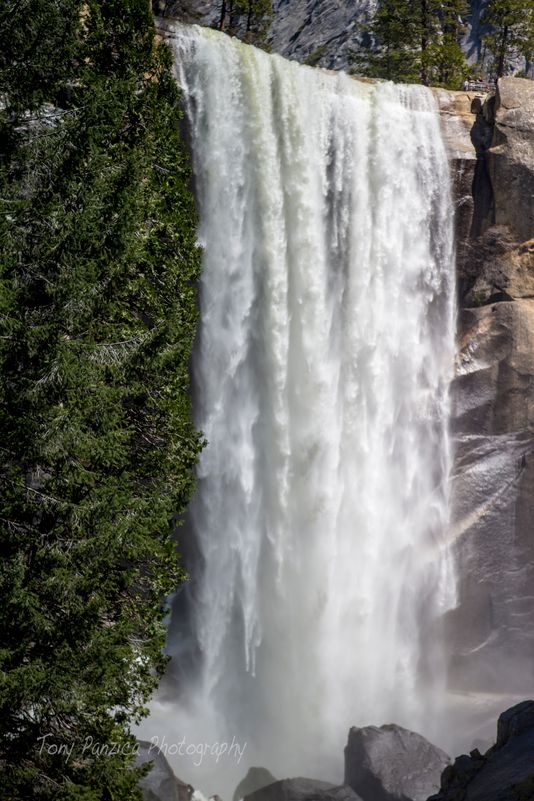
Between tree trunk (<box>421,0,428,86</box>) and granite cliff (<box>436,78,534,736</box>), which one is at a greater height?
tree trunk (<box>421,0,428,86</box>)

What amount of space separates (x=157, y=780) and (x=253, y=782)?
8.43 ft

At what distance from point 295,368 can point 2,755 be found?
13.3 metres

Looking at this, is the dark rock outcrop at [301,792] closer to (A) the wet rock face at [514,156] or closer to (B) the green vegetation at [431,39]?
(A) the wet rock face at [514,156]

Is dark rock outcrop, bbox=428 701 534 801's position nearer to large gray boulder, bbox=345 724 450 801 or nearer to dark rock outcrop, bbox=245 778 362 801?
dark rock outcrop, bbox=245 778 362 801

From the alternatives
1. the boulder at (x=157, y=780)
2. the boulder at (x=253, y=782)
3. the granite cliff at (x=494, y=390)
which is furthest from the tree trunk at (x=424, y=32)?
the boulder at (x=157, y=780)

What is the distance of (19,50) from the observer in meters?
10.3

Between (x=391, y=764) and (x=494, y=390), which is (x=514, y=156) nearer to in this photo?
(x=494, y=390)

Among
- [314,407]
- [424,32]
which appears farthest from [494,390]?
[424,32]

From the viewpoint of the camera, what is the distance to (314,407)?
69.7 ft

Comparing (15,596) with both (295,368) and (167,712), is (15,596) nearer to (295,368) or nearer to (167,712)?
(167,712)

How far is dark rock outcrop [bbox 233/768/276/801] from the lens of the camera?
1628 centimetres

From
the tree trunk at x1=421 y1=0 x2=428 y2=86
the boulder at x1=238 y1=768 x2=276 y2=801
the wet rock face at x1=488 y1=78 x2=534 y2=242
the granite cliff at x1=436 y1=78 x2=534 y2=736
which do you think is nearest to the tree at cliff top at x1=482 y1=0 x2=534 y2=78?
the tree trunk at x1=421 y1=0 x2=428 y2=86

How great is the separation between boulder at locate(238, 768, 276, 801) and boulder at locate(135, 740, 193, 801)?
4.70ft

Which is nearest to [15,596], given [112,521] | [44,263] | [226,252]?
[112,521]
